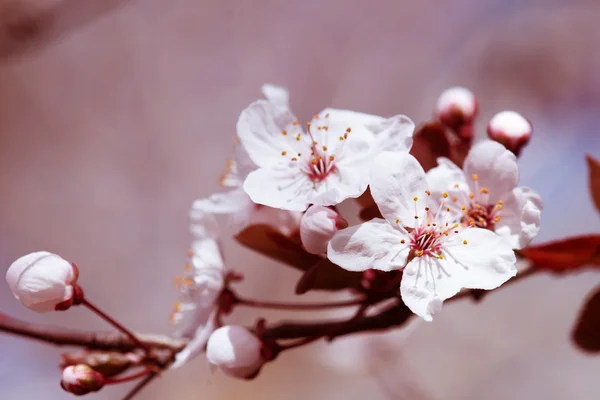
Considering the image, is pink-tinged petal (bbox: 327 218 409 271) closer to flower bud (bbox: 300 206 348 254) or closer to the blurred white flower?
flower bud (bbox: 300 206 348 254)

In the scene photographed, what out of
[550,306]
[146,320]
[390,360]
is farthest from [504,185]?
[146,320]

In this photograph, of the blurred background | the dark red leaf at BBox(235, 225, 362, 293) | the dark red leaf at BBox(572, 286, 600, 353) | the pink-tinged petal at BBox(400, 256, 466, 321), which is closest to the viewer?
the pink-tinged petal at BBox(400, 256, 466, 321)

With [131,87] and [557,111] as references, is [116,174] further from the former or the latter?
[557,111]

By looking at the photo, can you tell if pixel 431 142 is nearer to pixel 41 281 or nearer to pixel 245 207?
pixel 245 207

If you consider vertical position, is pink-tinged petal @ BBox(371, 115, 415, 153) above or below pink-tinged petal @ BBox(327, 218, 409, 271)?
above

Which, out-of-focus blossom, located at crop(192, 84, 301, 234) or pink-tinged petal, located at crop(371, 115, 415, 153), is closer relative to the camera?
pink-tinged petal, located at crop(371, 115, 415, 153)

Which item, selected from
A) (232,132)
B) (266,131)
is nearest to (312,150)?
(266,131)

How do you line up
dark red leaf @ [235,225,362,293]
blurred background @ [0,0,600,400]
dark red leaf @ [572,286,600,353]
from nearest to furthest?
1. dark red leaf @ [235,225,362,293]
2. dark red leaf @ [572,286,600,353]
3. blurred background @ [0,0,600,400]

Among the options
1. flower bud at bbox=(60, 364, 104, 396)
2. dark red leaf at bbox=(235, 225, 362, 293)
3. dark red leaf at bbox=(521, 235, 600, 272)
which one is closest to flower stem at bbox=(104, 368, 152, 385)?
flower bud at bbox=(60, 364, 104, 396)
